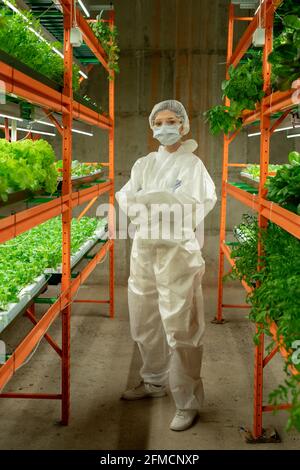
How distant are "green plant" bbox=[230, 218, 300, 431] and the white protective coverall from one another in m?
0.43

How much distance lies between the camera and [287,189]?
9.82 feet

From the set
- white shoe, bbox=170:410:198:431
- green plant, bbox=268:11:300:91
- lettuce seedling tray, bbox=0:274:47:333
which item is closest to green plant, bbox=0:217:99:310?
lettuce seedling tray, bbox=0:274:47:333

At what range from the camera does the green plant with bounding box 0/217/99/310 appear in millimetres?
3230

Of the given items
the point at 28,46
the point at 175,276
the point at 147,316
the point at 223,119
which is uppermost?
the point at 28,46

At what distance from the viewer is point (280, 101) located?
10.1ft

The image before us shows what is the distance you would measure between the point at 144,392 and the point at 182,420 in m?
0.59

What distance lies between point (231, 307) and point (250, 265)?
322cm

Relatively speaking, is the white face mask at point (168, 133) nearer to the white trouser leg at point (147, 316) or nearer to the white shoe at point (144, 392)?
the white trouser leg at point (147, 316)

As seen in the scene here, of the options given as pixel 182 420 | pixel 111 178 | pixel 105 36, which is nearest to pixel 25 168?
pixel 182 420

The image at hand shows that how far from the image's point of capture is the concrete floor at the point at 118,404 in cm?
381

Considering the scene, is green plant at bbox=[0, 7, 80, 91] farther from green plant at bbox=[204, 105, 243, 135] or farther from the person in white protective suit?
green plant at bbox=[204, 105, 243, 135]

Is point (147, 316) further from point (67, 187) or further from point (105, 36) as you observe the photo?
point (105, 36)

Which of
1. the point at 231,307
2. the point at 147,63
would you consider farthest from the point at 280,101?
the point at 147,63

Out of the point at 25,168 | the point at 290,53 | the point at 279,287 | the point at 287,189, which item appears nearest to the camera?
the point at 290,53
